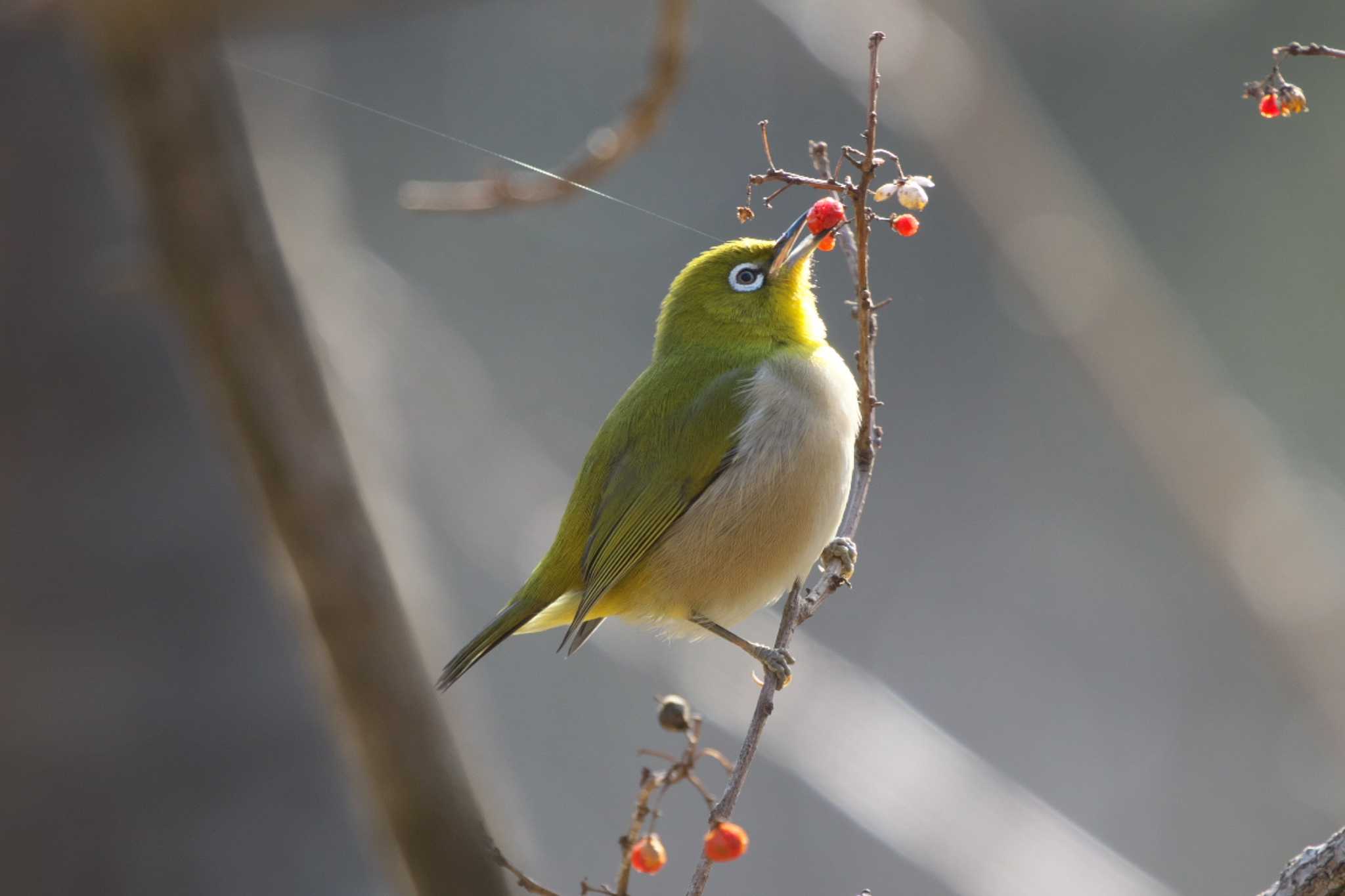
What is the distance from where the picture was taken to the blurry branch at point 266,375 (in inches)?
94.7

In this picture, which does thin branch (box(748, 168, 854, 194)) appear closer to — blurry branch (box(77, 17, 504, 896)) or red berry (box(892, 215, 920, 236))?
red berry (box(892, 215, 920, 236))

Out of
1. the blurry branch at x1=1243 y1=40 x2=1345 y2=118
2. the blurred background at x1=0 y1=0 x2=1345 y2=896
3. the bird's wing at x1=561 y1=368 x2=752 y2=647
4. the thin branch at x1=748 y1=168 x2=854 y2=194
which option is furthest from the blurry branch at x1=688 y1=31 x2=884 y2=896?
the blurred background at x1=0 y1=0 x2=1345 y2=896

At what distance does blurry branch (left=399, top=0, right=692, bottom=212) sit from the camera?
2.43m

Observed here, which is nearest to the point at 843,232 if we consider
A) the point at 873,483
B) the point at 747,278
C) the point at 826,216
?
the point at 826,216

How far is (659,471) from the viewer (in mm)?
2939

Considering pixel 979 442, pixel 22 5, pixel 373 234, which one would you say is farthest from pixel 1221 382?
pixel 22 5

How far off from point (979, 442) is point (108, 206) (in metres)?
4.82

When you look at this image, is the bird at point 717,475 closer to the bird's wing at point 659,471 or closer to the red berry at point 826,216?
the bird's wing at point 659,471

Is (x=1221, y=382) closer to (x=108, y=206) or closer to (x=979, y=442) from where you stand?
(x=979, y=442)

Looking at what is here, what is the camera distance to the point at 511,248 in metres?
7.26

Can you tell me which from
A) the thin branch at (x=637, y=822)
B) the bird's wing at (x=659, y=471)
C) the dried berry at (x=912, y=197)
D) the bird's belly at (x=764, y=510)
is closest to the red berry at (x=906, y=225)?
the dried berry at (x=912, y=197)

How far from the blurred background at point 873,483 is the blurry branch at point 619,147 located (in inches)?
19.5

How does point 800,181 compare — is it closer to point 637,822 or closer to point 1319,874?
point 637,822

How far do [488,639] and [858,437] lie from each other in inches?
33.7
